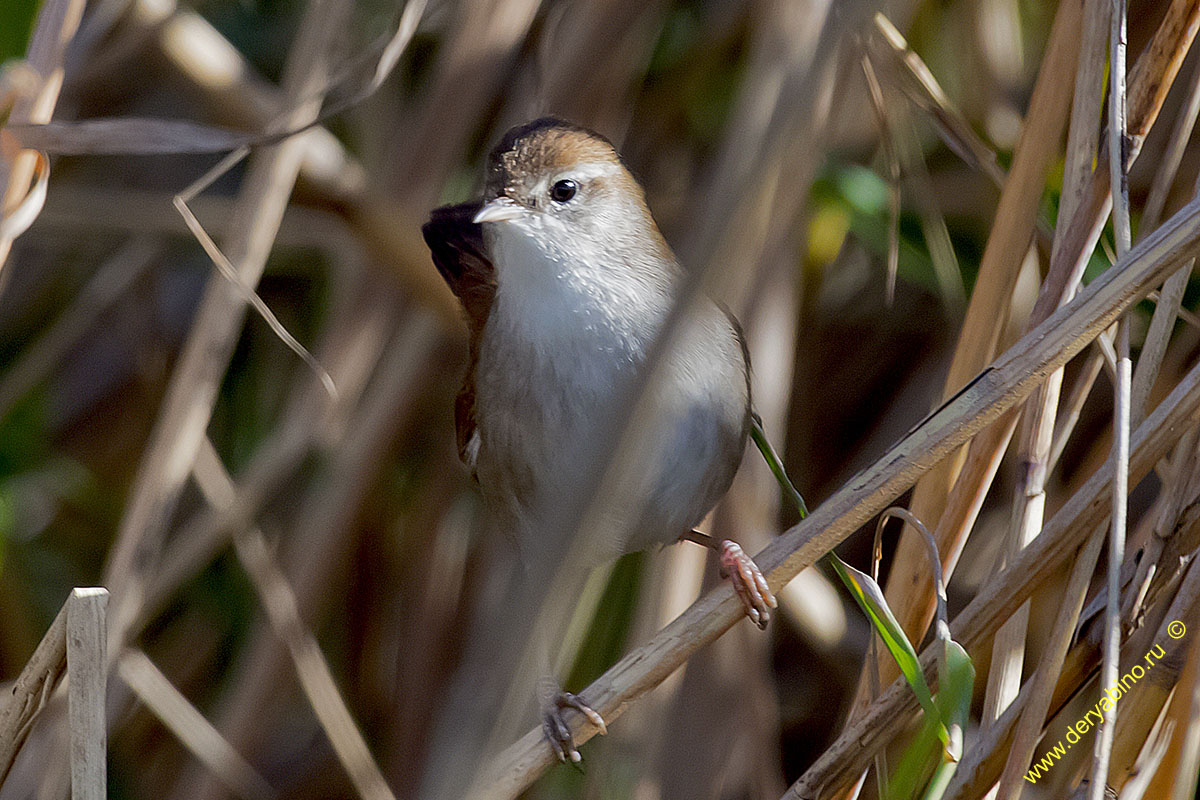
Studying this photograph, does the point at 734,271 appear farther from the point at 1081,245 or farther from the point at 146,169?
the point at 146,169

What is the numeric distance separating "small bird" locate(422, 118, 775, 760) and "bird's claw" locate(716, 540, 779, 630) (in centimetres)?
3

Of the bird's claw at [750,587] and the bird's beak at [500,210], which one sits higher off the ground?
the bird's beak at [500,210]

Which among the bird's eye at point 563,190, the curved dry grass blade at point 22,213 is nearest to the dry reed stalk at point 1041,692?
the bird's eye at point 563,190

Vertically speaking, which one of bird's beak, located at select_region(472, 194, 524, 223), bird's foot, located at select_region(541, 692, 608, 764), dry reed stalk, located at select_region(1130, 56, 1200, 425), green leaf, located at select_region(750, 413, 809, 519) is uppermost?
bird's beak, located at select_region(472, 194, 524, 223)

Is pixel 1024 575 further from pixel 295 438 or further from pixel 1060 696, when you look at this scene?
pixel 295 438

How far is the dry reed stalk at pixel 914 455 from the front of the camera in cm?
111

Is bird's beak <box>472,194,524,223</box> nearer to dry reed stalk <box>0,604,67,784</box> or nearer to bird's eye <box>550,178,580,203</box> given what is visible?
bird's eye <box>550,178,580,203</box>

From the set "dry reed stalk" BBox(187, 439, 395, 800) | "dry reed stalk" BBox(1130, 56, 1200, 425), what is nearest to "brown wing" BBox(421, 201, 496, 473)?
"dry reed stalk" BBox(187, 439, 395, 800)

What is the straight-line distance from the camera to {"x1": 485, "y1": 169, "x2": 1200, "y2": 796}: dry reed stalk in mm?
1114

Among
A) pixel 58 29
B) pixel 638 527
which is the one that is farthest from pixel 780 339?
pixel 58 29

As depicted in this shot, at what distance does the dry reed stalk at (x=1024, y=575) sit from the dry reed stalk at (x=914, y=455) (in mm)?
178

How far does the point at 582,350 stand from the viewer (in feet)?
5.16

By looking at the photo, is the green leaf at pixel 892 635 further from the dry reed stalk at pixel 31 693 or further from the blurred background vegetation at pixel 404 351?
the dry reed stalk at pixel 31 693

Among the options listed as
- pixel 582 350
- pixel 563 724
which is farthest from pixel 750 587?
pixel 582 350
